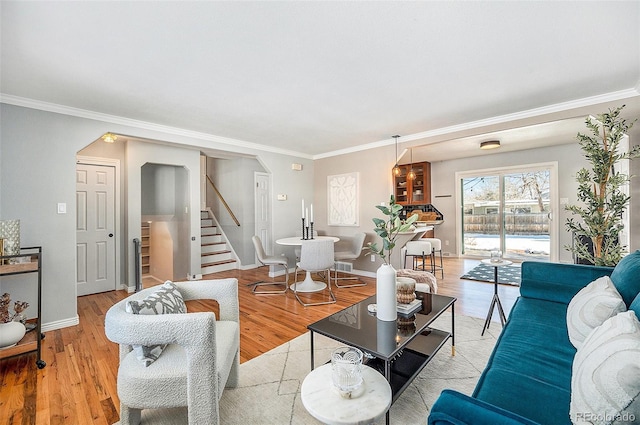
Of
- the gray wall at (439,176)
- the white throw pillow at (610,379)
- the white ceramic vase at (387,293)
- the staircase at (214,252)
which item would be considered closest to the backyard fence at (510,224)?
the gray wall at (439,176)

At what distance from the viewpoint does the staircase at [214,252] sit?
18.2ft

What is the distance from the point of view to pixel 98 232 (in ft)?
13.9

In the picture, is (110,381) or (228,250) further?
(228,250)

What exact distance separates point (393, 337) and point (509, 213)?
6.28 metres

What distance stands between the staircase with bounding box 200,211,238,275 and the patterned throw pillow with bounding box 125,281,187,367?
391 centimetres

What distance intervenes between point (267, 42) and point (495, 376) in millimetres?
2285

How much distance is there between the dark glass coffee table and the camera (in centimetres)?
156

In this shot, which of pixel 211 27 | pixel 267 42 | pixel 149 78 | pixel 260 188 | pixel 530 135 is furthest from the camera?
pixel 260 188

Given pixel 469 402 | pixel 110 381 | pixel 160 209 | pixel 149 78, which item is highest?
pixel 149 78

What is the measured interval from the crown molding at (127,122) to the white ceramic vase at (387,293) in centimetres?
340

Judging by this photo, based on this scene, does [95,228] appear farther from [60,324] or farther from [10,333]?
[10,333]

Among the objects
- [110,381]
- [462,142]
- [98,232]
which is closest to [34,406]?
[110,381]

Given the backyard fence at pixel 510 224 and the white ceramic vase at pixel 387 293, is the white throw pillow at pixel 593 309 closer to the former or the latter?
the white ceramic vase at pixel 387 293

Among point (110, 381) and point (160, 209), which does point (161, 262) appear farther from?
point (110, 381)
